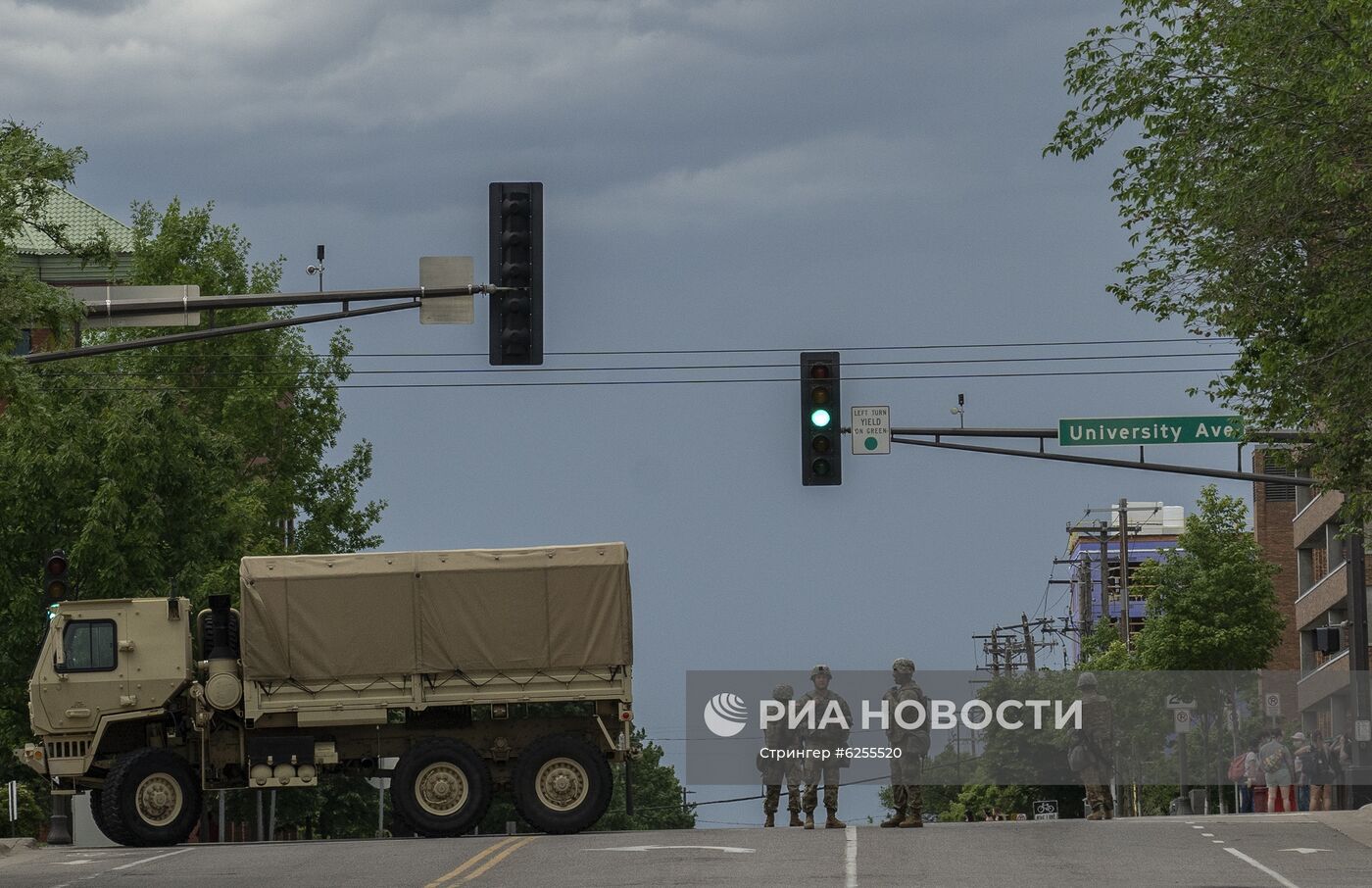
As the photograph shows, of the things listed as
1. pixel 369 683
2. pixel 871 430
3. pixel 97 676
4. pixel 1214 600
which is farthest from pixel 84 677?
pixel 1214 600

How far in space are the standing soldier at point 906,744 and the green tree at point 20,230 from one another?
9.88 meters

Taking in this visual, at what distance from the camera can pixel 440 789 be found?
1035 inches

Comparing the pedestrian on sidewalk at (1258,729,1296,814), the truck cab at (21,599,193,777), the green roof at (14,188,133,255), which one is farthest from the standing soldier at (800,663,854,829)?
the green roof at (14,188,133,255)

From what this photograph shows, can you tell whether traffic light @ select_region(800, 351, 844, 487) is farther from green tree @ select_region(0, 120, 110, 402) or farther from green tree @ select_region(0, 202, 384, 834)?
green tree @ select_region(0, 202, 384, 834)

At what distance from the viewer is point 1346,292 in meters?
22.4

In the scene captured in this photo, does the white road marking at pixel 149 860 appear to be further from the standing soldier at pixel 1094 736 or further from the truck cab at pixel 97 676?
the standing soldier at pixel 1094 736

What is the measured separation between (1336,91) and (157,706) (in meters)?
15.9

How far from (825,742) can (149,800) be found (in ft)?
28.0

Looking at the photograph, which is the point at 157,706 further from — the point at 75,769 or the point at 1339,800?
the point at 1339,800

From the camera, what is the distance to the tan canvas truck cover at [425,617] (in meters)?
26.4

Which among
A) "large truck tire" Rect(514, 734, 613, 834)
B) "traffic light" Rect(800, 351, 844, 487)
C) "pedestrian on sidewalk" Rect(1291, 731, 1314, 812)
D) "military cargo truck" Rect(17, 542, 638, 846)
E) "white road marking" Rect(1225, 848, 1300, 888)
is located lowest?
"pedestrian on sidewalk" Rect(1291, 731, 1314, 812)

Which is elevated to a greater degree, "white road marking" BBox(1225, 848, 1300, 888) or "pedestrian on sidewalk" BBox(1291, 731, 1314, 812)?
"white road marking" BBox(1225, 848, 1300, 888)

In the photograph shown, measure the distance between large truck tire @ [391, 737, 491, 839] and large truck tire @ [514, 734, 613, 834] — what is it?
0.57 metres

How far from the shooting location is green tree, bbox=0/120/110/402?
2034 cm
